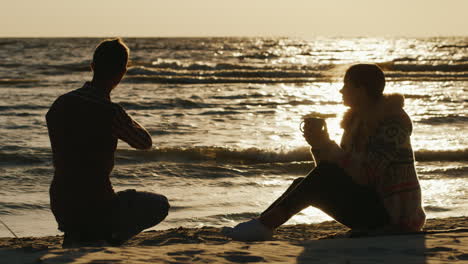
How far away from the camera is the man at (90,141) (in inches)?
155

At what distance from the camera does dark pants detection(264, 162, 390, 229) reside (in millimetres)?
4359

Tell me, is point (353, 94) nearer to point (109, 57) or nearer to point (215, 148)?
point (109, 57)

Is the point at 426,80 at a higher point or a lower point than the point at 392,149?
higher

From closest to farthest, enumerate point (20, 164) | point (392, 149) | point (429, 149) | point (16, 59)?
point (392, 149)
point (20, 164)
point (429, 149)
point (16, 59)

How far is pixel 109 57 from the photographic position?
397 centimetres

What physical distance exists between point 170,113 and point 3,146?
19.3 ft

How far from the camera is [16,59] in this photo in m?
42.0

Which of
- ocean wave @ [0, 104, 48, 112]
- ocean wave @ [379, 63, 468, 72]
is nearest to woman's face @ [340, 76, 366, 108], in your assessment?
ocean wave @ [0, 104, 48, 112]

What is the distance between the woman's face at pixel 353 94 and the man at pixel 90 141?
1245mm

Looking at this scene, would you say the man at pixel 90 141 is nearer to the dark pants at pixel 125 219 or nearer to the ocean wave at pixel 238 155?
the dark pants at pixel 125 219

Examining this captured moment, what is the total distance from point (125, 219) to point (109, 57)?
3.11ft

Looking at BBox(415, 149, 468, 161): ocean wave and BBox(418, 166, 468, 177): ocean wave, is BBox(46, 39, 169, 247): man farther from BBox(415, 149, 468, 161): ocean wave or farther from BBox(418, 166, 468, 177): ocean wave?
BBox(415, 149, 468, 161): ocean wave

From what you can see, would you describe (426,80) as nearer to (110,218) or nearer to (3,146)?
(3,146)

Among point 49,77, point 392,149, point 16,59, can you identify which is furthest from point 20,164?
point 16,59
